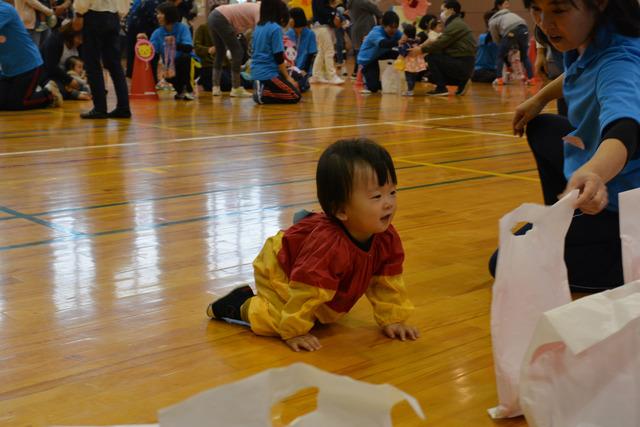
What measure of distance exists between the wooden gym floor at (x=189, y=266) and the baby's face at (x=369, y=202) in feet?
0.76

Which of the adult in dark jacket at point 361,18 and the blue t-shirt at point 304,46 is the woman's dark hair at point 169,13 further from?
the adult in dark jacket at point 361,18

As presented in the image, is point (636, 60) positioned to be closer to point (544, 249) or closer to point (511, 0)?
point (544, 249)

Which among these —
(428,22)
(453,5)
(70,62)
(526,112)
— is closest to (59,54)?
(70,62)

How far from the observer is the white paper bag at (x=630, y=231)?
4.31ft

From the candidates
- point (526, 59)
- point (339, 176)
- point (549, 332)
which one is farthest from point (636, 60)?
point (526, 59)

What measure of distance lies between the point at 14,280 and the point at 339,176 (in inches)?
32.3

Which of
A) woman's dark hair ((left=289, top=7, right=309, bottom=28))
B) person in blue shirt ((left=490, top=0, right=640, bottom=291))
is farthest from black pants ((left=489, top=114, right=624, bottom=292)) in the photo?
woman's dark hair ((left=289, top=7, right=309, bottom=28))

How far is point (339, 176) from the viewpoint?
1640 millimetres

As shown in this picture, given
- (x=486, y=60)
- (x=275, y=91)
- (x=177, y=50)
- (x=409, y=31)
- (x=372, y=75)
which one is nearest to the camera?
(x=275, y=91)

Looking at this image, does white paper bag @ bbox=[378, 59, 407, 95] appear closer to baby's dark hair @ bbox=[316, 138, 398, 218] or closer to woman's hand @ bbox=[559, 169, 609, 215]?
baby's dark hair @ bbox=[316, 138, 398, 218]

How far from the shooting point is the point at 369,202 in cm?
162

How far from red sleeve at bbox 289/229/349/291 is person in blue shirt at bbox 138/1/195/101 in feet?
19.2

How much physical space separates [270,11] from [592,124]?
18.8 ft

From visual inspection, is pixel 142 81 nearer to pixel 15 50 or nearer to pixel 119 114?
pixel 15 50
